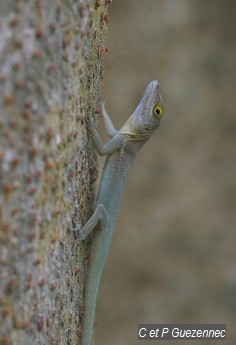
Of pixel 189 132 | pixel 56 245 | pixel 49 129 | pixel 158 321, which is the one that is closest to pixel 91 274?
pixel 56 245

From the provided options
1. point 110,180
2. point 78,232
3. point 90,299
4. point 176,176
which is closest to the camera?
point 78,232

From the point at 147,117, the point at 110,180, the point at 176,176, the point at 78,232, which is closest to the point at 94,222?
the point at 78,232

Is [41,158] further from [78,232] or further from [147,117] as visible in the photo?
[147,117]

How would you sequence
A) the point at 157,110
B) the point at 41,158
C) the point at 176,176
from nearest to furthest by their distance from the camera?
the point at 41,158 → the point at 157,110 → the point at 176,176

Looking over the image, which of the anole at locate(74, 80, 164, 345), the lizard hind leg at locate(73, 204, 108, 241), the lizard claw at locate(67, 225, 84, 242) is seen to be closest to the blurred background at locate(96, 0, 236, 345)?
the anole at locate(74, 80, 164, 345)

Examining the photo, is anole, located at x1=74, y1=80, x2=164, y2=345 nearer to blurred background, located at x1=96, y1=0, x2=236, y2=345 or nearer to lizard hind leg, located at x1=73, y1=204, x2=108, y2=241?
lizard hind leg, located at x1=73, y1=204, x2=108, y2=241
